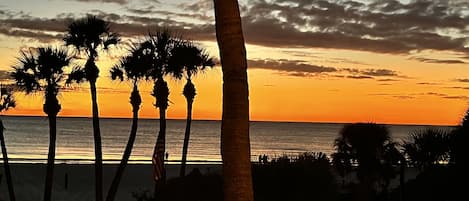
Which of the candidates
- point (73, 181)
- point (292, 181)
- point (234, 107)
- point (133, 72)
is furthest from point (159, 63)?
point (234, 107)

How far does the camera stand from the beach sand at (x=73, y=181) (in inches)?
1640

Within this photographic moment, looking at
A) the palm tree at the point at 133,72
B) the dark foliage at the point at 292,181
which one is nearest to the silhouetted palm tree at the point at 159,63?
the palm tree at the point at 133,72

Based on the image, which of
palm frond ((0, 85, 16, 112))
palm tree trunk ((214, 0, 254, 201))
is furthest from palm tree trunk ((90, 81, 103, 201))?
palm tree trunk ((214, 0, 254, 201))

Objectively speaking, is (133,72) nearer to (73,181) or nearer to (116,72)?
(116,72)

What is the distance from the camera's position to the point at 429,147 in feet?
81.1

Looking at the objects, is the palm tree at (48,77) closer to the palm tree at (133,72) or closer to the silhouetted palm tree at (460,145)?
the palm tree at (133,72)

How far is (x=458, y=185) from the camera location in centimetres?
2328

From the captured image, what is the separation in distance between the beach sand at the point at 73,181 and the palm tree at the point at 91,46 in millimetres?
7093

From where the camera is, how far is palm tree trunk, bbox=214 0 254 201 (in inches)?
341

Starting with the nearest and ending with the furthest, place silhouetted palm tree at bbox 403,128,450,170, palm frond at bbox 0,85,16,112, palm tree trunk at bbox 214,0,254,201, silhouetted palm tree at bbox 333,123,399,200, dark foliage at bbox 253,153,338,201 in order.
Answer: palm tree trunk at bbox 214,0,254,201, silhouetted palm tree at bbox 403,128,450,170, dark foliage at bbox 253,153,338,201, silhouetted palm tree at bbox 333,123,399,200, palm frond at bbox 0,85,16,112

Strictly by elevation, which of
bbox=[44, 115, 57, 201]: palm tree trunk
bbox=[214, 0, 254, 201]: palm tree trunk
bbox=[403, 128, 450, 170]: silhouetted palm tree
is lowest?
bbox=[44, 115, 57, 201]: palm tree trunk

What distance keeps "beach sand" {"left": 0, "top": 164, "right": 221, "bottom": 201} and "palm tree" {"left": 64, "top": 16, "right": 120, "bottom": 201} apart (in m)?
7.09

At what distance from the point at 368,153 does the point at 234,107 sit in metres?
20.4

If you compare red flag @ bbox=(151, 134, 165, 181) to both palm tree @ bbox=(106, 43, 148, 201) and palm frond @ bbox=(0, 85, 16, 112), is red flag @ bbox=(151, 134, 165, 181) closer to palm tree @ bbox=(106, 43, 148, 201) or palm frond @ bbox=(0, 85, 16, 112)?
palm tree @ bbox=(106, 43, 148, 201)
